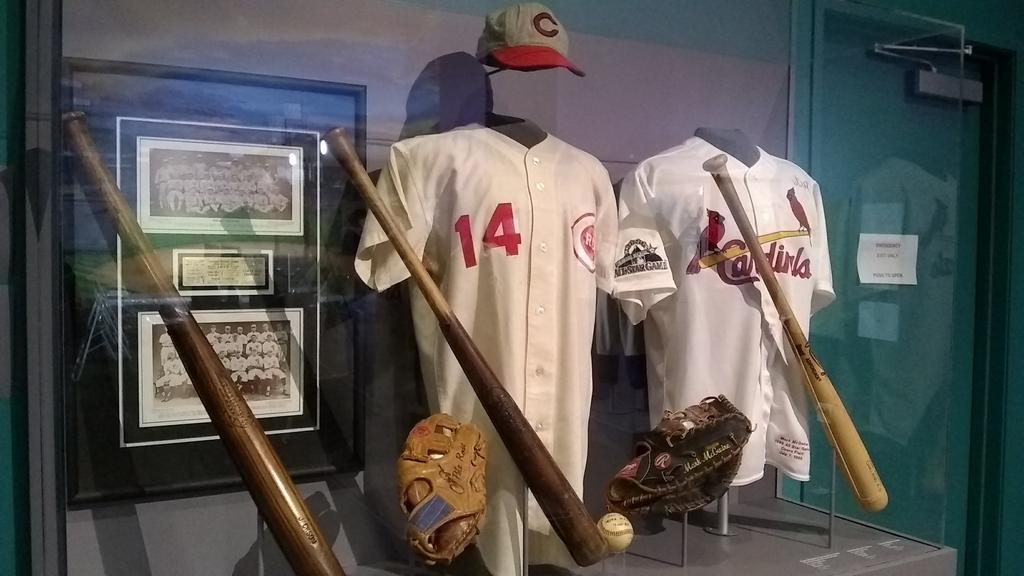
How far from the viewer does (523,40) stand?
132cm

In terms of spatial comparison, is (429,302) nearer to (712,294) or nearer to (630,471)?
(630,471)

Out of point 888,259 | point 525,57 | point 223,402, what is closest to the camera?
point 223,402

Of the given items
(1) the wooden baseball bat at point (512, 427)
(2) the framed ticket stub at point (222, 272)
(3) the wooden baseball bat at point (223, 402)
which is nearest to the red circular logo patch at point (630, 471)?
(1) the wooden baseball bat at point (512, 427)

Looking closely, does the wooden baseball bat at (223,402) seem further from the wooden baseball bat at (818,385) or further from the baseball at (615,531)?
the wooden baseball bat at (818,385)

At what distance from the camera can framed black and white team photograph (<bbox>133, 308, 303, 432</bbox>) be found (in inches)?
48.6

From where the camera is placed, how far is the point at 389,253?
1268 millimetres

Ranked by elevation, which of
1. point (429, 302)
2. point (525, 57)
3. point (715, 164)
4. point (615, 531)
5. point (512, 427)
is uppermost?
point (525, 57)

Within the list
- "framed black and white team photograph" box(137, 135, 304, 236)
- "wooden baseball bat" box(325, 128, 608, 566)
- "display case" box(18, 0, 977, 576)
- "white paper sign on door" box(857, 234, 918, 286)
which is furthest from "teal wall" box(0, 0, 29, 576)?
"white paper sign on door" box(857, 234, 918, 286)

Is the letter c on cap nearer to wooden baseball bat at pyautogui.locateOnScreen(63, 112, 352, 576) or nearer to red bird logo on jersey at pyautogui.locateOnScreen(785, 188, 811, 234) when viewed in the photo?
red bird logo on jersey at pyautogui.locateOnScreen(785, 188, 811, 234)

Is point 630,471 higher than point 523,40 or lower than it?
lower

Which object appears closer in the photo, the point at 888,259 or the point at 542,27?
the point at 542,27

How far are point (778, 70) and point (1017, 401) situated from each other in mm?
1225

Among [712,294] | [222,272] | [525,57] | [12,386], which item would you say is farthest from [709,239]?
[12,386]

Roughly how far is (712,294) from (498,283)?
438mm
